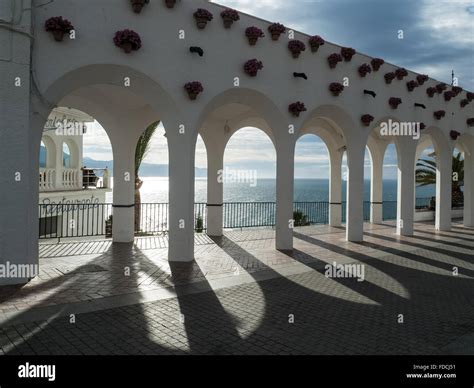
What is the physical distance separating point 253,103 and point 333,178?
9.43 meters

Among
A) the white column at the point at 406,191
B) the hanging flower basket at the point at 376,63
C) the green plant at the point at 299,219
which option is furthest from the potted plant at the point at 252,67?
the green plant at the point at 299,219

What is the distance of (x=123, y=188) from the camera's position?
13344 mm

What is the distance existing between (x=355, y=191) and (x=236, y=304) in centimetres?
907

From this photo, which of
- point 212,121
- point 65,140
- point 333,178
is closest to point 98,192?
point 65,140

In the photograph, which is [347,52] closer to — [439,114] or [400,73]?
[400,73]

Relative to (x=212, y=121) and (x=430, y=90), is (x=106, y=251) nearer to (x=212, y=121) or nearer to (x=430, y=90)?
(x=212, y=121)

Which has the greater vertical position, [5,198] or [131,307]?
[5,198]

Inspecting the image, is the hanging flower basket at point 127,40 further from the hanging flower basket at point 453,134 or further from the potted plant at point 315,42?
the hanging flower basket at point 453,134

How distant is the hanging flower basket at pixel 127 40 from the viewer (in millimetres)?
8875

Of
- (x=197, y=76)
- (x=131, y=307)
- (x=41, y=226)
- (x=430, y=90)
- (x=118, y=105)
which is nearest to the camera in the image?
(x=131, y=307)

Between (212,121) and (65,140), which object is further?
(65,140)

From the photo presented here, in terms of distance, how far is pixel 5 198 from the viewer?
7844mm

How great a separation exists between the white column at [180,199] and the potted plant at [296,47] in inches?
182
